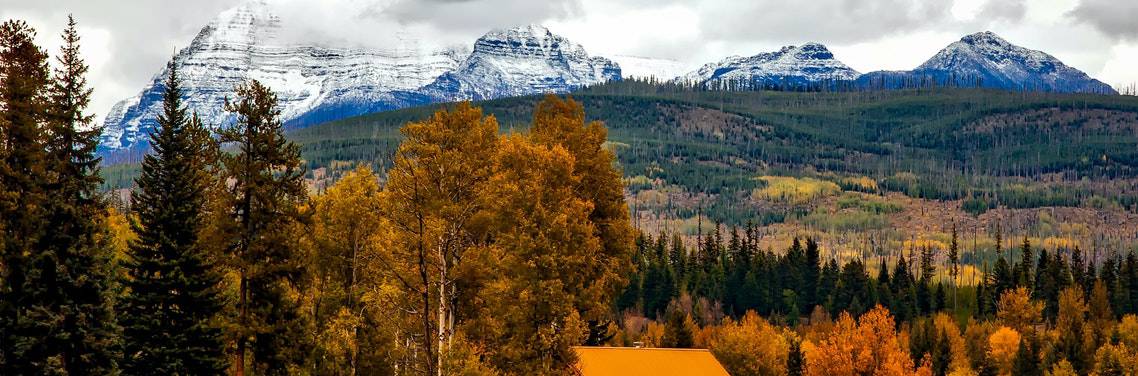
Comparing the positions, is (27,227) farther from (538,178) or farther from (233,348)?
(538,178)

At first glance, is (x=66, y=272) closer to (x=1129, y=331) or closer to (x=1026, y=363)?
(x=1026, y=363)

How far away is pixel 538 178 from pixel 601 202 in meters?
7.12

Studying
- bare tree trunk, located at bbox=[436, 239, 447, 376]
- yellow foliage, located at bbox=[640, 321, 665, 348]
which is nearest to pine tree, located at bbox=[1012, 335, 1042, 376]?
yellow foliage, located at bbox=[640, 321, 665, 348]

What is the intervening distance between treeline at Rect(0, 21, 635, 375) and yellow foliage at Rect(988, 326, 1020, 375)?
123199 mm

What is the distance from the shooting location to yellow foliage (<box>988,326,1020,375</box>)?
16525cm

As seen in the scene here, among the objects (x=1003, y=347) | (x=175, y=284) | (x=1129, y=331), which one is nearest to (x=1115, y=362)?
(x=1003, y=347)

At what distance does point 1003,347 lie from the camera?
17100 cm

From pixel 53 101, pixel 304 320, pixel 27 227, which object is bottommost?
pixel 304 320

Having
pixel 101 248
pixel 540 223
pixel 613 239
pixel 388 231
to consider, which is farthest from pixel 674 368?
pixel 101 248

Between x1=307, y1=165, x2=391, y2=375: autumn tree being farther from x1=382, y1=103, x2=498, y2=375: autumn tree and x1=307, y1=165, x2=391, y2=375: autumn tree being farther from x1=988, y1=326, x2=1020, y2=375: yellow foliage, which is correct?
x1=988, y1=326, x2=1020, y2=375: yellow foliage

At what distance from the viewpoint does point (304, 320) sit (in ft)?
177

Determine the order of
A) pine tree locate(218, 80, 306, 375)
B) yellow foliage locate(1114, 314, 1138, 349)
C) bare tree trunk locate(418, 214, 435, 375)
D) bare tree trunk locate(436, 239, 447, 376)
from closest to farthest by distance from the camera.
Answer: bare tree trunk locate(418, 214, 435, 375) → bare tree trunk locate(436, 239, 447, 376) → pine tree locate(218, 80, 306, 375) → yellow foliage locate(1114, 314, 1138, 349)

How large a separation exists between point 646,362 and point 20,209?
2937cm

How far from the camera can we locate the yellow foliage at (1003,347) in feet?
542
